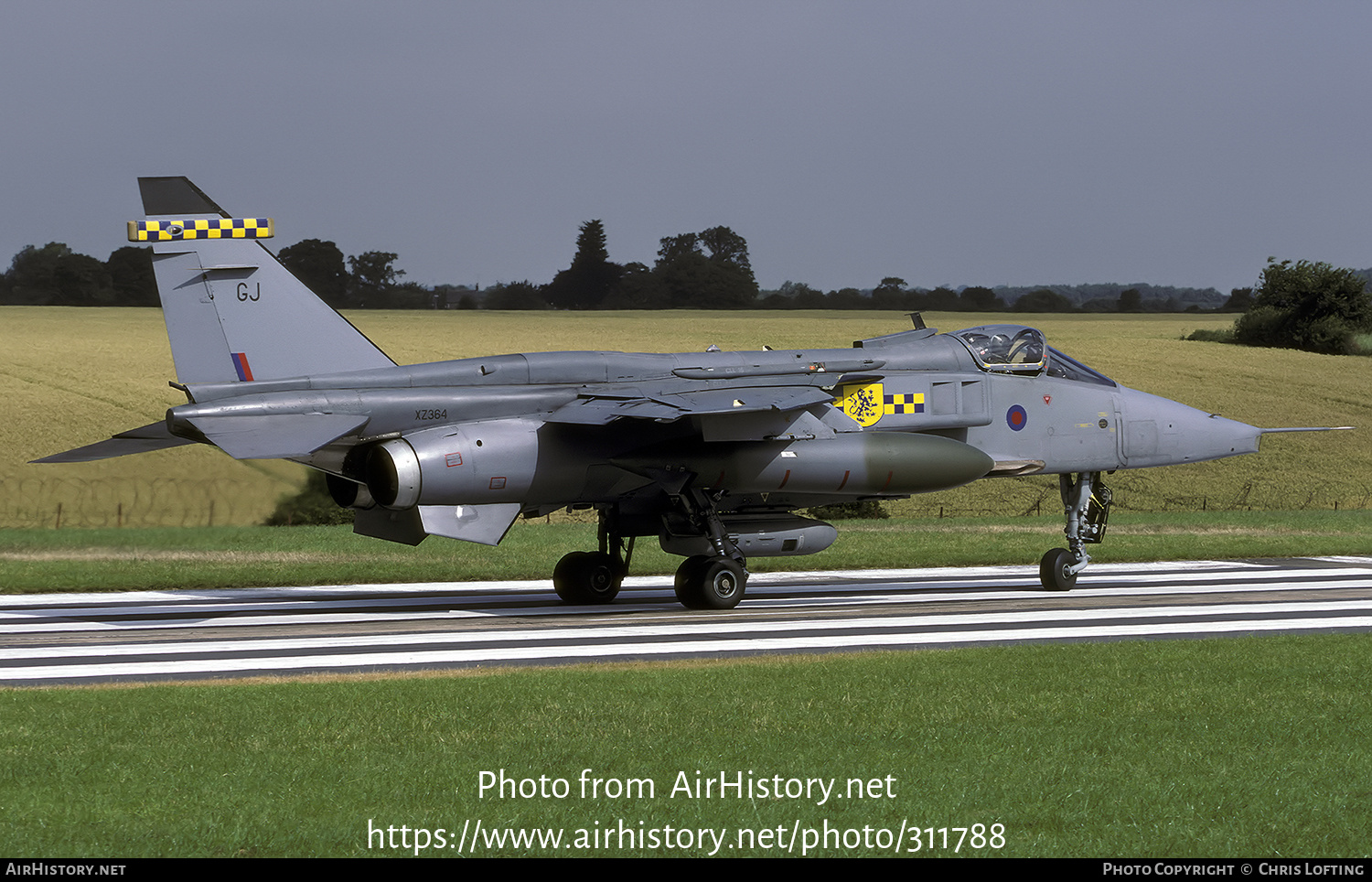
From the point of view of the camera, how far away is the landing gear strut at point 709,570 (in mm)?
17031

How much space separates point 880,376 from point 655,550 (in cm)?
866

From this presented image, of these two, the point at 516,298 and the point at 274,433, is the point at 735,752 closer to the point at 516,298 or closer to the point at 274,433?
the point at 274,433

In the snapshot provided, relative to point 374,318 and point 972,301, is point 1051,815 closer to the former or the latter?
point 374,318

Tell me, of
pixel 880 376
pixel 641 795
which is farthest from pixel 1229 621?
pixel 641 795

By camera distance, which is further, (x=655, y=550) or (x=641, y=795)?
(x=655, y=550)

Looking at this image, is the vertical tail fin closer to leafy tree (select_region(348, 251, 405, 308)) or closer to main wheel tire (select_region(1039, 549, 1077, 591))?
main wheel tire (select_region(1039, 549, 1077, 591))

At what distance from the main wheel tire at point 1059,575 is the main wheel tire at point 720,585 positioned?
15.2 ft

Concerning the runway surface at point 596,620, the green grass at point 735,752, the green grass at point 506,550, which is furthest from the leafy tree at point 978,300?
the green grass at point 735,752

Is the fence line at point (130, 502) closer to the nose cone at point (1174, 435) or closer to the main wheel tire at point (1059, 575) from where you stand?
the main wheel tire at point (1059, 575)

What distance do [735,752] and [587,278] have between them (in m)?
68.1

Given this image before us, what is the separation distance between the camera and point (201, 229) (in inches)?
651

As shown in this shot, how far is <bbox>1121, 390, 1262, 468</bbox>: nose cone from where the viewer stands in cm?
1953

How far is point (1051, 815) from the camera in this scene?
699 cm

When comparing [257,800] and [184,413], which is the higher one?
[184,413]
